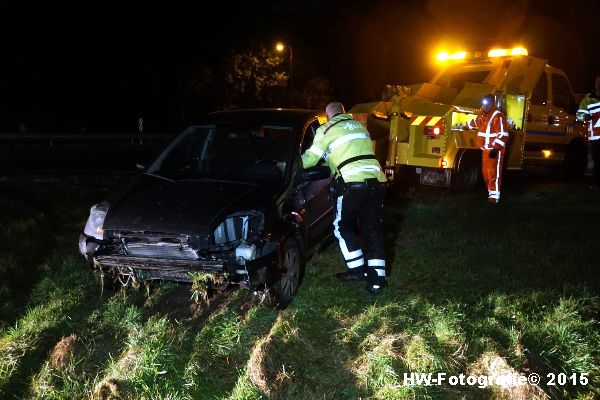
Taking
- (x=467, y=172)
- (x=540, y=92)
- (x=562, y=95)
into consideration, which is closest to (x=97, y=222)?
(x=467, y=172)

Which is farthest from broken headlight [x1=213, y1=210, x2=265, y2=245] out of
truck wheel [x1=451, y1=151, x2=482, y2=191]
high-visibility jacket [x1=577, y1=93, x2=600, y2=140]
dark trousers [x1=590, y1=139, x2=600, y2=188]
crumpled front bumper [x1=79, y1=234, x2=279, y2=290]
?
dark trousers [x1=590, y1=139, x2=600, y2=188]

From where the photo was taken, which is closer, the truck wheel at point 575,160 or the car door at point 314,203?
the car door at point 314,203

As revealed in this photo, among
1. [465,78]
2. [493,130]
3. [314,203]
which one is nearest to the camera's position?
[314,203]

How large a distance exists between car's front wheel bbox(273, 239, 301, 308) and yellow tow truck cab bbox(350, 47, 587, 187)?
2.74m

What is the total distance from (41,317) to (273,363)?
1.96m

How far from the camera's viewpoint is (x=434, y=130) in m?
7.93

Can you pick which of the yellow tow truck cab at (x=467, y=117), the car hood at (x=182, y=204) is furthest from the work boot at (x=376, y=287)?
the yellow tow truck cab at (x=467, y=117)

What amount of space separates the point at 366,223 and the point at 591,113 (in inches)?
232

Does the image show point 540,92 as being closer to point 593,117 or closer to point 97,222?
point 593,117

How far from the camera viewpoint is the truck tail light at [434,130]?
7896mm

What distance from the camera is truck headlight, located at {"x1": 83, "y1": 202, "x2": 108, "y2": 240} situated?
4.34 m

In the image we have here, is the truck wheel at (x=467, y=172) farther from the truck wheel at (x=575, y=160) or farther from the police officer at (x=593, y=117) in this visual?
the truck wheel at (x=575, y=160)

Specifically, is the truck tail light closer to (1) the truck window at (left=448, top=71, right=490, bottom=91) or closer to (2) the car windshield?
(1) the truck window at (left=448, top=71, right=490, bottom=91)

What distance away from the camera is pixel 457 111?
26.1 feet
